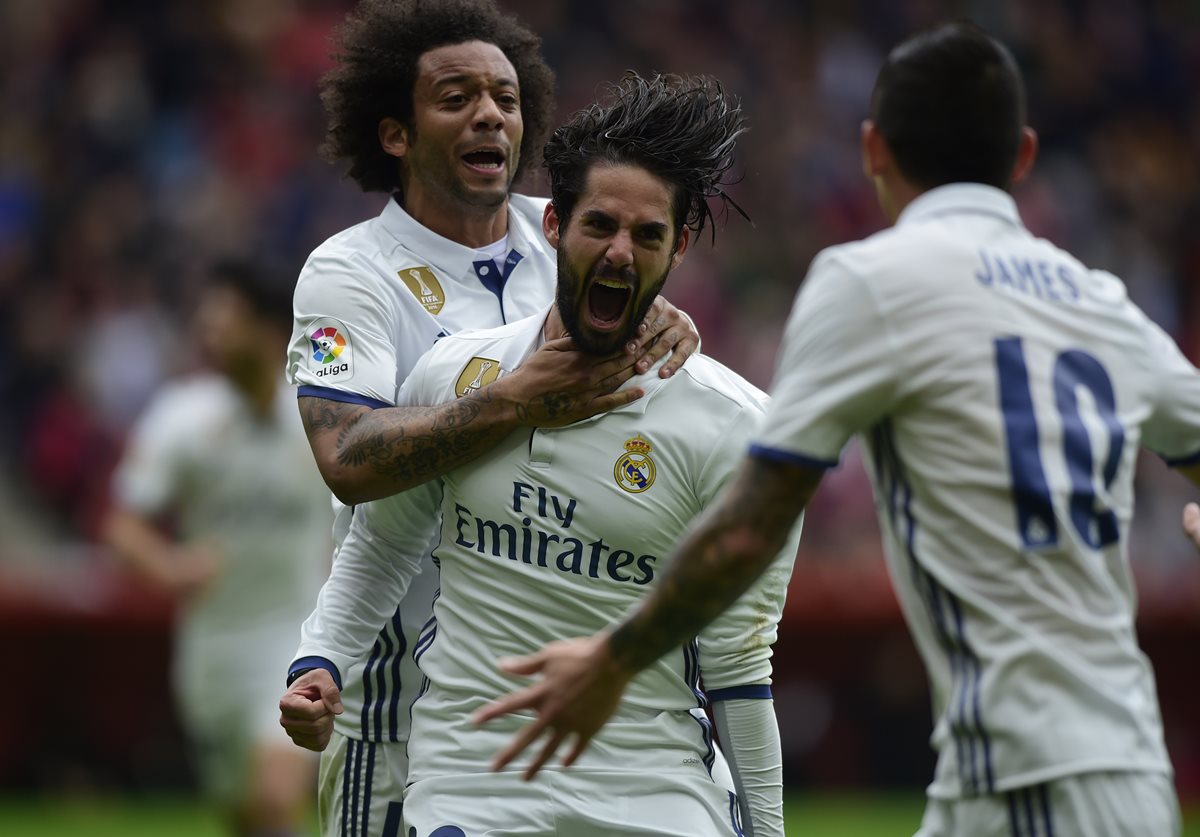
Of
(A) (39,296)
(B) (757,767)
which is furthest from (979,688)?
(A) (39,296)

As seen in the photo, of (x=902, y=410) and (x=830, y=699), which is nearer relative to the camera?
(x=902, y=410)

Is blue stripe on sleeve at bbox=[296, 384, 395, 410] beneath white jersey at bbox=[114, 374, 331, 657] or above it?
beneath

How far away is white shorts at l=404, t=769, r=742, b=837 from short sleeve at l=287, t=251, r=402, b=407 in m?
1.12

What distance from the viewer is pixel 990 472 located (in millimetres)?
3176

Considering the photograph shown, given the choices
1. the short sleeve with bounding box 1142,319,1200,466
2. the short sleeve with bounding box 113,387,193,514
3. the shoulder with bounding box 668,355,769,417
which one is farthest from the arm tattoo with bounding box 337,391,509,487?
the short sleeve with bounding box 113,387,193,514

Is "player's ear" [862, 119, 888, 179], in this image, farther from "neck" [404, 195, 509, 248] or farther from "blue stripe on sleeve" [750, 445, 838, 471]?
"neck" [404, 195, 509, 248]

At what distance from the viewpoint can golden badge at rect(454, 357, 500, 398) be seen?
14.6ft

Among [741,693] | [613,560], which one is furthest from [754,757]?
[613,560]

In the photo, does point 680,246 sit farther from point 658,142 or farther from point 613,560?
point 613,560

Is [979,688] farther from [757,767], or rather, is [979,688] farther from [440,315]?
[440,315]

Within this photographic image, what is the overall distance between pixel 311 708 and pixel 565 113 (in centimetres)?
1051

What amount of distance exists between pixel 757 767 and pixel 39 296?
10.6m

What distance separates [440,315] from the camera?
491cm

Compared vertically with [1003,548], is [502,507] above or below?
above
